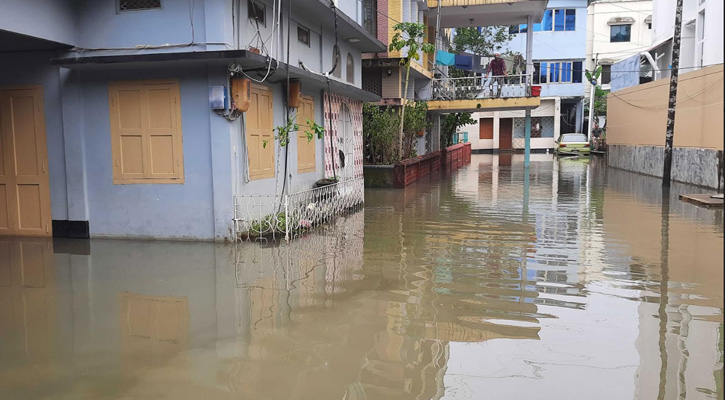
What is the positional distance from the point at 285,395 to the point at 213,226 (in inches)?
224

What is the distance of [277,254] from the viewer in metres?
8.73

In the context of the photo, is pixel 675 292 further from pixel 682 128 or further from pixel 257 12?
pixel 682 128

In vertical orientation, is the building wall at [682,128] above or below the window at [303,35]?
below

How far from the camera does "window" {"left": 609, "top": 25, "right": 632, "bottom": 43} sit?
43125mm

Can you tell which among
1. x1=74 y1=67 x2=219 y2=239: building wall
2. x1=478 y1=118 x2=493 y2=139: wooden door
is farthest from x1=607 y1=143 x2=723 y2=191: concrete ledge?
x1=478 y1=118 x2=493 y2=139: wooden door

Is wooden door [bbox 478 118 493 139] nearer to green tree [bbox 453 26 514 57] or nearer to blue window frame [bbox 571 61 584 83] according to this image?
blue window frame [bbox 571 61 584 83]

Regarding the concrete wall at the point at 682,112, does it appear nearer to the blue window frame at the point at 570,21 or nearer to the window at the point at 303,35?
the window at the point at 303,35

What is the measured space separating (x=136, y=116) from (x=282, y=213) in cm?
283

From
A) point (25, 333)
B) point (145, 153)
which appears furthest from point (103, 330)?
point (145, 153)

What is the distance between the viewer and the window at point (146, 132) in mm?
9445

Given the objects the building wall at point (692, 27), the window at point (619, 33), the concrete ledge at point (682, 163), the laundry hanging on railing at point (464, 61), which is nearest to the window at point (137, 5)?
the concrete ledge at point (682, 163)

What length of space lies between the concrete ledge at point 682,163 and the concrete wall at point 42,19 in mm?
15899

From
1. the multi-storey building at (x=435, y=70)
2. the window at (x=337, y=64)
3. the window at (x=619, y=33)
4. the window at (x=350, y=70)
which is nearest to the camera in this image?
the window at (x=337, y=64)

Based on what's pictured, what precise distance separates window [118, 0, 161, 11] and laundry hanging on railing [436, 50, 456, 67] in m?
17.7
